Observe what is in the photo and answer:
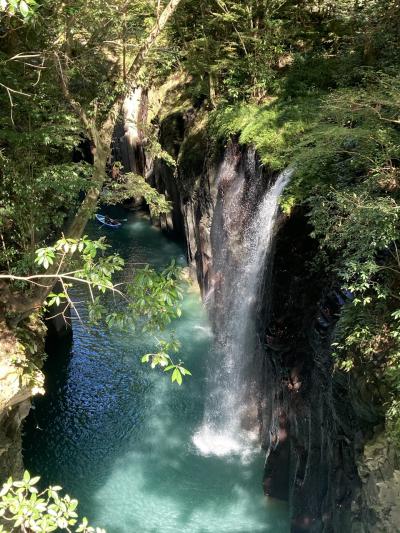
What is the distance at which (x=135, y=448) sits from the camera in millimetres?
12055

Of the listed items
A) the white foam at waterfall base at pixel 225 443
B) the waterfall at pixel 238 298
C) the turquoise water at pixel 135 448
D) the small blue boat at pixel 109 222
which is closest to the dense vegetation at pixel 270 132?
the waterfall at pixel 238 298

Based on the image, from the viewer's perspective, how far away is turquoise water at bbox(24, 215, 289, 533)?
10.3 m

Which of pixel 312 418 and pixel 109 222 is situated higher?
pixel 312 418

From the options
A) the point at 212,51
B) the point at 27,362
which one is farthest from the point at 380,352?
the point at 212,51

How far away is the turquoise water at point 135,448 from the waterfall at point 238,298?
0.53 m

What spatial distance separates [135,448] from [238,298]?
4.88 m

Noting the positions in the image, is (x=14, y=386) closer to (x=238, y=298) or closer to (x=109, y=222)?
(x=238, y=298)

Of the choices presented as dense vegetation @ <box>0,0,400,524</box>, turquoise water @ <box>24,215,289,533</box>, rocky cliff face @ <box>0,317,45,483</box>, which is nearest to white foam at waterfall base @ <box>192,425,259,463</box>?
turquoise water @ <box>24,215,289,533</box>

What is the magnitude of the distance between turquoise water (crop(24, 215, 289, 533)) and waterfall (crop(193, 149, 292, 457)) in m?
0.53

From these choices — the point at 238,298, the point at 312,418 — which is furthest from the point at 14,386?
the point at 238,298

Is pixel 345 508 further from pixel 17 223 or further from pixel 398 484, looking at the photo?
pixel 17 223

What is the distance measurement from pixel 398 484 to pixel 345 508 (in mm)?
1948

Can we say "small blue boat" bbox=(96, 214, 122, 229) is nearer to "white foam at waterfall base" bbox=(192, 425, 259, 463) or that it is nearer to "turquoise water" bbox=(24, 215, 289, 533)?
"turquoise water" bbox=(24, 215, 289, 533)

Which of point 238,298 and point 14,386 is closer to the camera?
point 14,386
